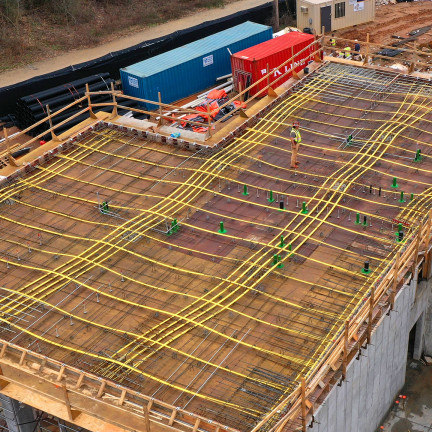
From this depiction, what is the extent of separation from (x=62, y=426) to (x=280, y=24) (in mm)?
47912

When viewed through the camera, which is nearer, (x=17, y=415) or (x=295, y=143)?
(x=17, y=415)

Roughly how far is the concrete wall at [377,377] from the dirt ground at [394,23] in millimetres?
36463

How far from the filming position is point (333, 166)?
3002 cm

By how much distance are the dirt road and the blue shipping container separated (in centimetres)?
1032

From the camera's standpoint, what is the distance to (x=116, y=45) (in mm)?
59688

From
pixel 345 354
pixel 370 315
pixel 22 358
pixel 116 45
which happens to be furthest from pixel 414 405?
pixel 116 45

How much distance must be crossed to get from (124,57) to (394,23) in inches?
923

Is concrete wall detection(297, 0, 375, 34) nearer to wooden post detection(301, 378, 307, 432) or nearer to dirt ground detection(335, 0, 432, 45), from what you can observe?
dirt ground detection(335, 0, 432, 45)

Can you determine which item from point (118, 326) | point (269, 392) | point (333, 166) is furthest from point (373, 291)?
point (333, 166)

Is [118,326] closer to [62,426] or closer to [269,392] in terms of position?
[62,426]

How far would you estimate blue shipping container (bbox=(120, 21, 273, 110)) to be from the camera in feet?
155

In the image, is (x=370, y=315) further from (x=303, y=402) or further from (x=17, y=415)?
(x=17, y=415)

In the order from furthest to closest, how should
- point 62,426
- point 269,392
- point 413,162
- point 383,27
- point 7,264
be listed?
1. point 383,27
2. point 413,162
3. point 7,264
4. point 62,426
5. point 269,392

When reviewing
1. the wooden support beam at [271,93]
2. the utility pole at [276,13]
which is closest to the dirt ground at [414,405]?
the wooden support beam at [271,93]
